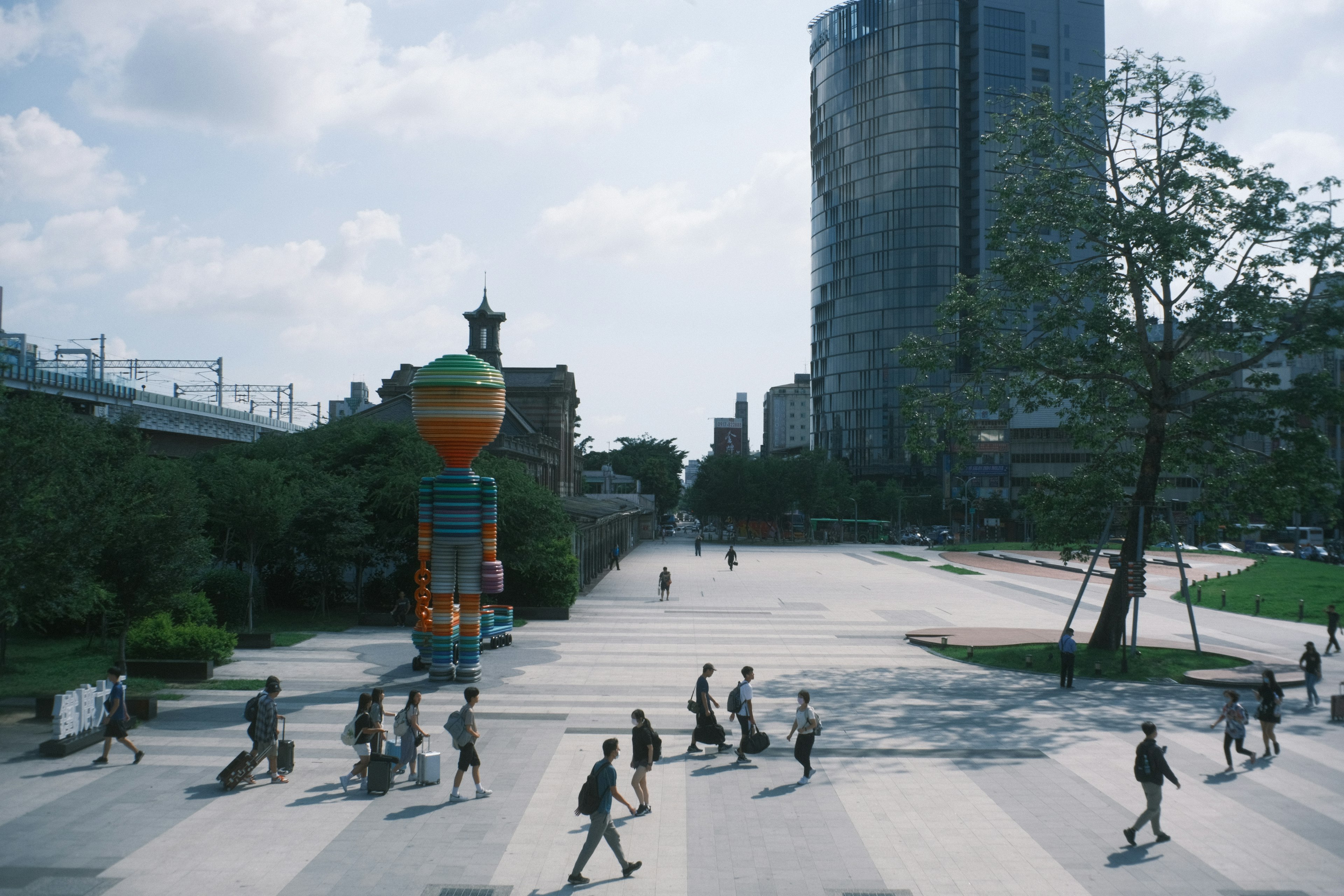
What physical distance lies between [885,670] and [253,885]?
18307 millimetres

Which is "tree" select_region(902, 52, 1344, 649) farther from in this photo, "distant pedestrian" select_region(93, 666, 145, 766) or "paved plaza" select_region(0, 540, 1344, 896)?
"distant pedestrian" select_region(93, 666, 145, 766)

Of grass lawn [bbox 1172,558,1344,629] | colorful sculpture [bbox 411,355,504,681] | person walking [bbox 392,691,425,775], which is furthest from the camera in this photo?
grass lawn [bbox 1172,558,1344,629]

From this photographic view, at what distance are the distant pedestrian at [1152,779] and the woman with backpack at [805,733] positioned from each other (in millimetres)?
4445

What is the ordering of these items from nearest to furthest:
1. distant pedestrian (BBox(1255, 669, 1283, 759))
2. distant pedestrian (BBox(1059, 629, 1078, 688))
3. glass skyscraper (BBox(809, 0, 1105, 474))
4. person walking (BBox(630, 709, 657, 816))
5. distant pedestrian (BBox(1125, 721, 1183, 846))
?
1. distant pedestrian (BBox(1125, 721, 1183, 846))
2. person walking (BBox(630, 709, 657, 816))
3. distant pedestrian (BBox(1255, 669, 1283, 759))
4. distant pedestrian (BBox(1059, 629, 1078, 688))
5. glass skyscraper (BBox(809, 0, 1105, 474))

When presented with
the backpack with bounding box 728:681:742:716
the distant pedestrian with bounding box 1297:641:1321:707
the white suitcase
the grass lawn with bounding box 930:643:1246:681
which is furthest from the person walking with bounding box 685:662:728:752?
the distant pedestrian with bounding box 1297:641:1321:707

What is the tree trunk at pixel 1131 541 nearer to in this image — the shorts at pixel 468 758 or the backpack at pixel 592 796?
the shorts at pixel 468 758

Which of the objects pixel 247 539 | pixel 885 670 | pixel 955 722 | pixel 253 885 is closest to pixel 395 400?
pixel 247 539

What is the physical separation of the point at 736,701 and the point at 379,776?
5758 millimetres

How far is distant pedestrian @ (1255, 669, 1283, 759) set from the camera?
661 inches

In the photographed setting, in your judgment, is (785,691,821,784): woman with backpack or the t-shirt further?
(785,691,821,784): woman with backpack

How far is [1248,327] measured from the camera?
25766mm

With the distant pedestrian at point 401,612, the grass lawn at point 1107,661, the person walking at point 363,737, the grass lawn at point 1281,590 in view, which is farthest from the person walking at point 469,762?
the grass lawn at point 1281,590

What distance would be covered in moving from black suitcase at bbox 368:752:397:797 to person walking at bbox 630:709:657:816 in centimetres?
366

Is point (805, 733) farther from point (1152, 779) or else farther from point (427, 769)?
point (427, 769)
